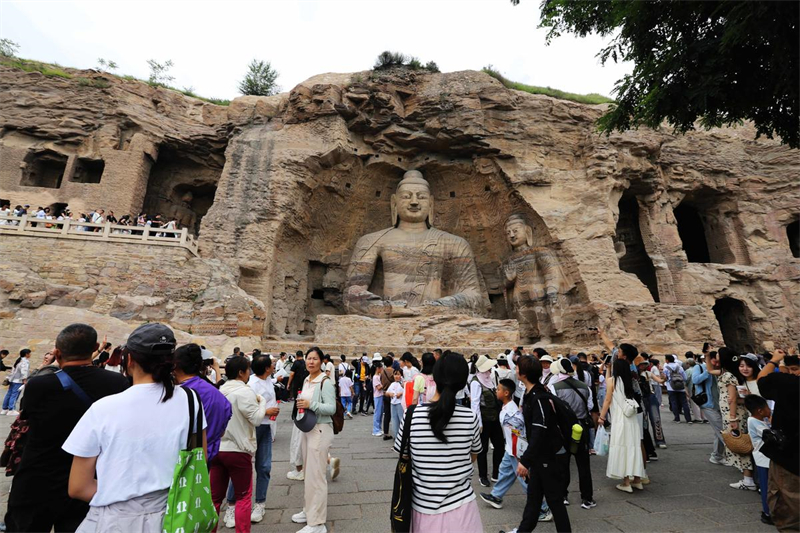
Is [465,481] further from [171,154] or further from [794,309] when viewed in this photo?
[794,309]

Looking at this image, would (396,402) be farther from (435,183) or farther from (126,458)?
(435,183)

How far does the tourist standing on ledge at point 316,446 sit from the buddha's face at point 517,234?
11707 mm

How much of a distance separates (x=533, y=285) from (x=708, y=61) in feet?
32.9

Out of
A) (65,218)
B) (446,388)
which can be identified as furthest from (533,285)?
(65,218)

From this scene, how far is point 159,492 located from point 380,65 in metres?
15.6

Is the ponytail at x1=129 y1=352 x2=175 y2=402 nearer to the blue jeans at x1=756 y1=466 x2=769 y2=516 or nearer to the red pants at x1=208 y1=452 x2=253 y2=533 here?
the red pants at x1=208 y1=452 x2=253 y2=533

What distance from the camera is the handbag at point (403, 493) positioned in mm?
1889

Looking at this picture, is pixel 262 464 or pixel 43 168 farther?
pixel 43 168

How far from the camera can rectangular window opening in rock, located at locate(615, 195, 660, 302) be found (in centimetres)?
1681

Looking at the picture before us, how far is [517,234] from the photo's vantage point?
14047mm

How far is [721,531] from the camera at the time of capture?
10.1 feet

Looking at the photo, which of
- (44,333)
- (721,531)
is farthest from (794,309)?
(44,333)

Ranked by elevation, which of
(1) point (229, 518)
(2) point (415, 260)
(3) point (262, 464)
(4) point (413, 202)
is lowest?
(1) point (229, 518)

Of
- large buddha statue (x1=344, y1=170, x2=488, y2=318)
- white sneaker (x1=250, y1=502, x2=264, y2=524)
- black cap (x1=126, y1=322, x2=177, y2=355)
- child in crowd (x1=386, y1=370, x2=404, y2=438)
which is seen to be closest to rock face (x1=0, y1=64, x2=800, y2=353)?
large buddha statue (x1=344, y1=170, x2=488, y2=318)
